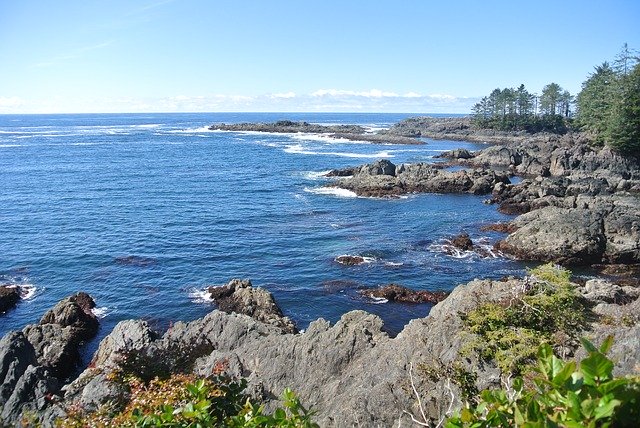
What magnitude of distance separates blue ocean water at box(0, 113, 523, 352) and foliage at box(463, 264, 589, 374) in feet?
47.1

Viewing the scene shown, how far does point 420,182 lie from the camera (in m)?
69.2

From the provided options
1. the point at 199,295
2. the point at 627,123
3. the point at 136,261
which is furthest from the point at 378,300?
the point at 627,123

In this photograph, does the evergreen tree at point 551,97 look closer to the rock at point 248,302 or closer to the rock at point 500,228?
the rock at point 500,228

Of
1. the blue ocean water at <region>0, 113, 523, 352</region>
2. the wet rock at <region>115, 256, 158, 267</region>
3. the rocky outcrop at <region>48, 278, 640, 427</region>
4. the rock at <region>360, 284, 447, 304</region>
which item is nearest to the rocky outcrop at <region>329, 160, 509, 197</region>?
the blue ocean water at <region>0, 113, 523, 352</region>

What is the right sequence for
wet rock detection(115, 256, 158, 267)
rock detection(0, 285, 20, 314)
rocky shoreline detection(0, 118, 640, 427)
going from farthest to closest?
wet rock detection(115, 256, 158, 267)
rock detection(0, 285, 20, 314)
rocky shoreline detection(0, 118, 640, 427)

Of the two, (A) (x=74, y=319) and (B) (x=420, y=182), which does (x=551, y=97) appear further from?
(A) (x=74, y=319)

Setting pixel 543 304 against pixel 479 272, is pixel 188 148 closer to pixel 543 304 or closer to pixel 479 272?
pixel 479 272

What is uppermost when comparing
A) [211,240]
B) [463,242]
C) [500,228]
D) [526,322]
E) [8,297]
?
[526,322]

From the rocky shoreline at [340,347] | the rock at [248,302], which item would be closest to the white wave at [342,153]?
the rocky shoreline at [340,347]

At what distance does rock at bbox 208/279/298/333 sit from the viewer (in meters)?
26.9

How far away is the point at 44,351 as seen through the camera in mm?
24500

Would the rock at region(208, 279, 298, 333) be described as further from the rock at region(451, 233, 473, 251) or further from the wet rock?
the rock at region(451, 233, 473, 251)

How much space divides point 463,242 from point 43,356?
109 feet

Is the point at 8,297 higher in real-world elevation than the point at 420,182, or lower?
lower
